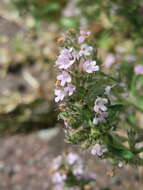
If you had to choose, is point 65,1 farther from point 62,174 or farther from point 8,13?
point 62,174

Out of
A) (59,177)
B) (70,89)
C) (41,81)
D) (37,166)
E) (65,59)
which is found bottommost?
(37,166)

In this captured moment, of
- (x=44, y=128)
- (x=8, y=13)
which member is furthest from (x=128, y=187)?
(x=8, y=13)

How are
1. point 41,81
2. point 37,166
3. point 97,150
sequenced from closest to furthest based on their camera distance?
point 97,150 < point 37,166 < point 41,81

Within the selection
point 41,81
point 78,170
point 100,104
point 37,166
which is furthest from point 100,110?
point 41,81

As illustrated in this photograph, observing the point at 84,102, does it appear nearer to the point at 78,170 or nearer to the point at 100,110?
the point at 100,110

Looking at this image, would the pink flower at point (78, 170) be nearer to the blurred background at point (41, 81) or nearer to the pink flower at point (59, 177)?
the pink flower at point (59, 177)

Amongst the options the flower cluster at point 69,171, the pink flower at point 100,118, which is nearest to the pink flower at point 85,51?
the pink flower at point 100,118
